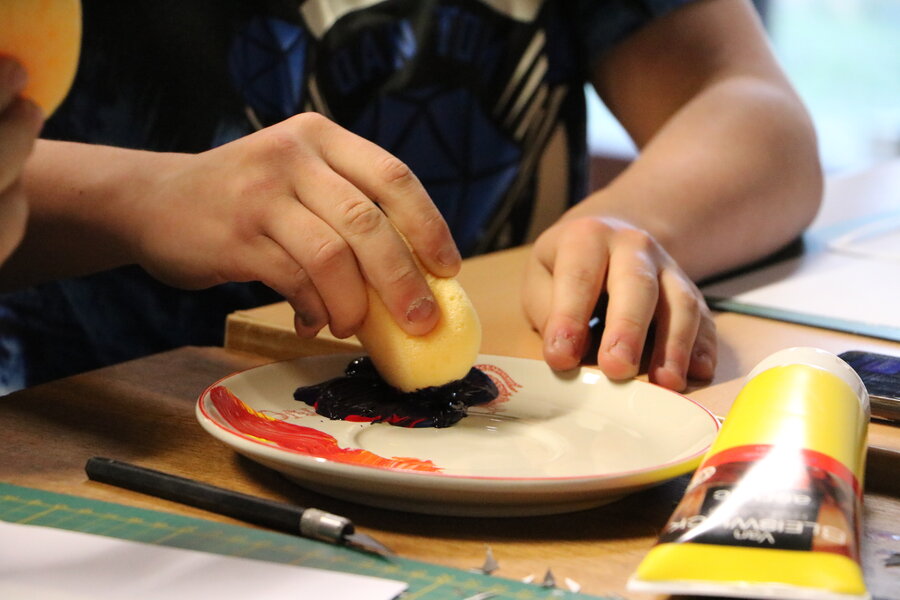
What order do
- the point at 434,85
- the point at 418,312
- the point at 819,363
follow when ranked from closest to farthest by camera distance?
the point at 819,363 < the point at 418,312 < the point at 434,85

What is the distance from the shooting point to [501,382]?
30.8 inches

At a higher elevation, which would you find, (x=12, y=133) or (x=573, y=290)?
(x=12, y=133)

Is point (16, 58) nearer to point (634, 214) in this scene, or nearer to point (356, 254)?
point (356, 254)

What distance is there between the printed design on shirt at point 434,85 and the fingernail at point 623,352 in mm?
616

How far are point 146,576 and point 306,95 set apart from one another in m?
0.85

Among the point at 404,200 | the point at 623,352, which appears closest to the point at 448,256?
the point at 404,200

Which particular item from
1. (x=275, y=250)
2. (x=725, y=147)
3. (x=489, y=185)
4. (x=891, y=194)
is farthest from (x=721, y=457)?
(x=891, y=194)

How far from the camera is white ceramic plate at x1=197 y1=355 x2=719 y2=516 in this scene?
0.54m

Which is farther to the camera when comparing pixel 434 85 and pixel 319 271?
pixel 434 85

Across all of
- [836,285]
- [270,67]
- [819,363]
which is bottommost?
[836,285]

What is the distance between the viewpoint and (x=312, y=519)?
534 mm

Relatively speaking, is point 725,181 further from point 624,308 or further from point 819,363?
point 819,363

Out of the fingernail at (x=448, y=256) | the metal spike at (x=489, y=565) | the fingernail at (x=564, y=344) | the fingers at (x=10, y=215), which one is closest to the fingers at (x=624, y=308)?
the fingernail at (x=564, y=344)

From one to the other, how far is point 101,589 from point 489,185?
1021mm
